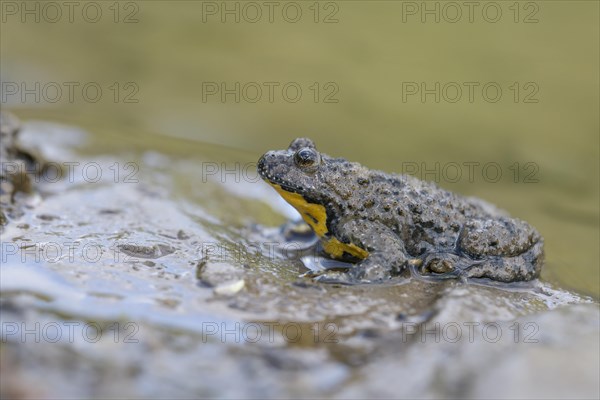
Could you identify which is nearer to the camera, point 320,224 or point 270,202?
point 320,224

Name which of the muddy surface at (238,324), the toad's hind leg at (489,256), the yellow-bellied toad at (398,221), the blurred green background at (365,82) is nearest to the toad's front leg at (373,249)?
the yellow-bellied toad at (398,221)

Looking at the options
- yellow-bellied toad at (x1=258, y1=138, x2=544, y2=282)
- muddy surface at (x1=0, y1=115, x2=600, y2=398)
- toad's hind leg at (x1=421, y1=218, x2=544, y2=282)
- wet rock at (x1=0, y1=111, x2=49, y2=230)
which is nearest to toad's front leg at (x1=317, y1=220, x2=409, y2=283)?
yellow-bellied toad at (x1=258, y1=138, x2=544, y2=282)

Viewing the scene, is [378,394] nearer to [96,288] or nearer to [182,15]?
[96,288]

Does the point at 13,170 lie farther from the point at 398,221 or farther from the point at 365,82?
the point at 365,82

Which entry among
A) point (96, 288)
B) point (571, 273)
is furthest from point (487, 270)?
point (96, 288)

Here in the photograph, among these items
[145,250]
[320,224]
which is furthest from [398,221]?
[145,250]

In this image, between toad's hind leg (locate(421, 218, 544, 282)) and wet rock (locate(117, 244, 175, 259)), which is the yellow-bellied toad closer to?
toad's hind leg (locate(421, 218, 544, 282))

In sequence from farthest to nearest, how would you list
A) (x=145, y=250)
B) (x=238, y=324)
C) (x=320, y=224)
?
1. (x=320, y=224)
2. (x=145, y=250)
3. (x=238, y=324)
